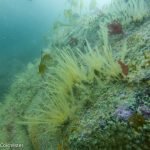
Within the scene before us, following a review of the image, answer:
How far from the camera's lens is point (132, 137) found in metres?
2.30

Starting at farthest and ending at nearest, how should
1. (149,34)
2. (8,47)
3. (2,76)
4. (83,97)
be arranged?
(8,47) → (2,76) → (149,34) → (83,97)

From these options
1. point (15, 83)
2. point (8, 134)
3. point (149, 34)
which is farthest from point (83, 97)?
point (15, 83)

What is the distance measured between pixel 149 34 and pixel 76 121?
1.69 meters

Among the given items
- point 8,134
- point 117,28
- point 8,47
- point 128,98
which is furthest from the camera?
point 8,47

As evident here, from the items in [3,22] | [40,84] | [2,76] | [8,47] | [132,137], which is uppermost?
[3,22]

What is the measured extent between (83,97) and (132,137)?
1.01 m

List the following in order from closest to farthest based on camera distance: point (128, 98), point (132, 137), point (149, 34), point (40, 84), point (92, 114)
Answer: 1. point (132, 137)
2. point (128, 98)
3. point (92, 114)
4. point (149, 34)
5. point (40, 84)

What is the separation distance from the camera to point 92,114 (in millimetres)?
2844

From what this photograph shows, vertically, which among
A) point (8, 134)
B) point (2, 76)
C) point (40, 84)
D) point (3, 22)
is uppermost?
point (3, 22)

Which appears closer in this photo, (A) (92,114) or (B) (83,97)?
(A) (92,114)

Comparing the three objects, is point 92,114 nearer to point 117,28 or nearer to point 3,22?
point 117,28

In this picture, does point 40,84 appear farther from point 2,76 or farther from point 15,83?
point 2,76

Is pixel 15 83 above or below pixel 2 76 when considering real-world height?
below

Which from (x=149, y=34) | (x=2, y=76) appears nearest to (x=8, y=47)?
(x=2, y=76)
